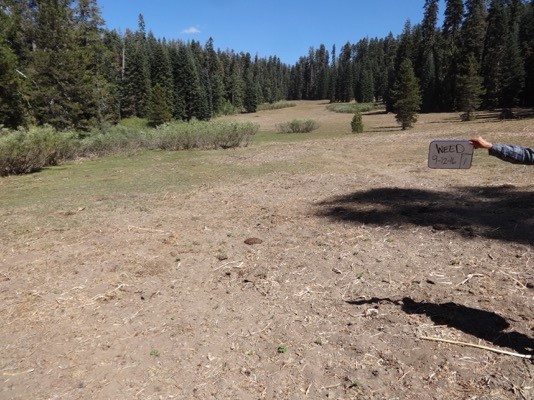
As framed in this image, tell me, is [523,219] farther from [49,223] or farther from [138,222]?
[49,223]

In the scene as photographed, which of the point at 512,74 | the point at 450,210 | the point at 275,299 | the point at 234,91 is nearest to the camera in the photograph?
the point at 275,299

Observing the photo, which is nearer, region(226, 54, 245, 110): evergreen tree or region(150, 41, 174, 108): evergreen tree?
region(150, 41, 174, 108): evergreen tree

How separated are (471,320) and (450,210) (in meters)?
3.52

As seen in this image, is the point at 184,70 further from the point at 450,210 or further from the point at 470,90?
the point at 450,210

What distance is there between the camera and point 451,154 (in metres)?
2.75

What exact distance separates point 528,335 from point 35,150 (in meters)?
15.3

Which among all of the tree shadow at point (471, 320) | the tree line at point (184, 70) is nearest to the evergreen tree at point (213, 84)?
the tree line at point (184, 70)

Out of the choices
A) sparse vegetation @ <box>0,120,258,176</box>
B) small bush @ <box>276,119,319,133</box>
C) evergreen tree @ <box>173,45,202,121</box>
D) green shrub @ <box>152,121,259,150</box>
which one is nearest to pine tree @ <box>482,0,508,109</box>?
small bush @ <box>276,119,319,133</box>

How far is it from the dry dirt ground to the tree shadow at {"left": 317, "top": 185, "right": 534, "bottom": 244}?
0.04 metres

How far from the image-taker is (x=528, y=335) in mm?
3008

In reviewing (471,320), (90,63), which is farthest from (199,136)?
(471,320)

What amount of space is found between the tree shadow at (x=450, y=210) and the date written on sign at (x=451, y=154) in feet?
9.25

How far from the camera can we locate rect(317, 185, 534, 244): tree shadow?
213 inches

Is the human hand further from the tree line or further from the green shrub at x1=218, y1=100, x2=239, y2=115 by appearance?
the green shrub at x1=218, y1=100, x2=239, y2=115
